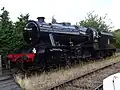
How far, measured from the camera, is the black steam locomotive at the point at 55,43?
10383mm

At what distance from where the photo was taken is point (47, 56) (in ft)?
35.0

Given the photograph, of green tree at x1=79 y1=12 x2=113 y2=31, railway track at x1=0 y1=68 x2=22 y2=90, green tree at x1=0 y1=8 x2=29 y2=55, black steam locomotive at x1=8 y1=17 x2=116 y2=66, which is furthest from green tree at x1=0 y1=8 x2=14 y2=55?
green tree at x1=79 y1=12 x2=113 y2=31

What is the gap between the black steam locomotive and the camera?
1038cm

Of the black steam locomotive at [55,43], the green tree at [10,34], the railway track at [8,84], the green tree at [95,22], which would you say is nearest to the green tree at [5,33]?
the green tree at [10,34]

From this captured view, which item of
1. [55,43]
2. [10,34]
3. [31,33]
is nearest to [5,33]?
[10,34]

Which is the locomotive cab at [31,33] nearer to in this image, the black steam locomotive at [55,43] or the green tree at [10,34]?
the black steam locomotive at [55,43]

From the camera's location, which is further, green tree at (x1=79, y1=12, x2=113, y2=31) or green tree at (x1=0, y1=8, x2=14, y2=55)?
green tree at (x1=79, y1=12, x2=113, y2=31)

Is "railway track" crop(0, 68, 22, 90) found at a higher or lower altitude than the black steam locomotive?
lower

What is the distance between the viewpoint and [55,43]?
11.6 m

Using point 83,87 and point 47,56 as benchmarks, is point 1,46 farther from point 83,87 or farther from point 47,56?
point 83,87

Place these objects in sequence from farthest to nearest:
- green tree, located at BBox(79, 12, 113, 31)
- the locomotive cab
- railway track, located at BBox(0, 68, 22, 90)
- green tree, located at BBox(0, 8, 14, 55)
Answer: green tree, located at BBox(79, 12, 113, 31)
green tree, located at BBox(0, 8, 14, 55)
the locomotive cab
railway track, located at BBox(0, 68, 22, 90)

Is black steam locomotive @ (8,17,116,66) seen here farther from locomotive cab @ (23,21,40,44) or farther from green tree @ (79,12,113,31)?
green tree @ (79,12,113,31)

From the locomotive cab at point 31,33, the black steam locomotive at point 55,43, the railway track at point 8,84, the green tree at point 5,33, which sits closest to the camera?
the railway track at point 8,84

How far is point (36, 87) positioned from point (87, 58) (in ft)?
26.0
